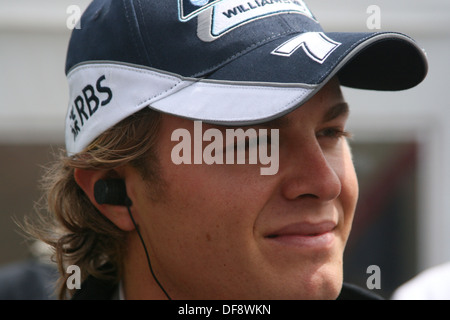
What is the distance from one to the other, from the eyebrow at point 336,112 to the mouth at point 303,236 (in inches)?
12.5

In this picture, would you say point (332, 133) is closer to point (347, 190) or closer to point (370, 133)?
point (347, 190)

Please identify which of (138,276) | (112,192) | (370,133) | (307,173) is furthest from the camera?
(370,133)

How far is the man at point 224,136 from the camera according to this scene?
5.55ft

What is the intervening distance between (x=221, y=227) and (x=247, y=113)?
343 mm

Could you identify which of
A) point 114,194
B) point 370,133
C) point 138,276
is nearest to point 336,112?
point 114,194

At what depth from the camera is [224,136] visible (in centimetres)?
170

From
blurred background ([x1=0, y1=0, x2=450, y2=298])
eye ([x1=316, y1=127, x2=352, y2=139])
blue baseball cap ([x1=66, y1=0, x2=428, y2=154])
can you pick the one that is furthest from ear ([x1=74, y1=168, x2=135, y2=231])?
blurred background ([x1=0, y1=0, x2=450, y2=298])

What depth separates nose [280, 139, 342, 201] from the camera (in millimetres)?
1701

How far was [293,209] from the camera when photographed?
1.73 metres

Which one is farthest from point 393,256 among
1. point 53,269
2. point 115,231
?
point 115,231

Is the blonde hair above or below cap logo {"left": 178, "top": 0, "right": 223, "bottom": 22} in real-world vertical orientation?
below

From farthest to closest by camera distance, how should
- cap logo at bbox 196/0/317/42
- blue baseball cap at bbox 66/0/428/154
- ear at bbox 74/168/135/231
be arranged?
ear at bbox 74/168/135/231 → cap logo at bbox 196/0/317/42 → blue baseball cap at bbox 66/0/428/154

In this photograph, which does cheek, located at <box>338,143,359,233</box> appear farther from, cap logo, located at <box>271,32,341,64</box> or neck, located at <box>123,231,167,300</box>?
neck, located at <box>123,231,167,300</box>

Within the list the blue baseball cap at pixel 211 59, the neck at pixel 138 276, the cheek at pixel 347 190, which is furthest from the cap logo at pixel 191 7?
the neck at pixel 138 276
